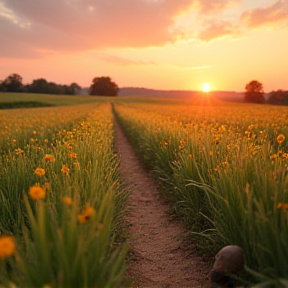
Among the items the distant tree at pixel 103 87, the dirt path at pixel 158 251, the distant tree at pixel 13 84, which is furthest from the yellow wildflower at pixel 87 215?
the distant tree at pixel 103 87

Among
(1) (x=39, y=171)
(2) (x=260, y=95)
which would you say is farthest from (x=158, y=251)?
(2) (x=260, y=95)

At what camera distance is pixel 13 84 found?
9625 cm

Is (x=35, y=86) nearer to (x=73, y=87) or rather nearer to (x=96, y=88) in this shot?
(x=73, y=87)

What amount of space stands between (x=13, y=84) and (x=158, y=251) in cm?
10316

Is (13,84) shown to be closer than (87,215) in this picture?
No

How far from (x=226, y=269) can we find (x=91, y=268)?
110 centimetres

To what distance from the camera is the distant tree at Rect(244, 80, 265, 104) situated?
89.4 meters

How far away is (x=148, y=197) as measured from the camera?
5828 millimetres

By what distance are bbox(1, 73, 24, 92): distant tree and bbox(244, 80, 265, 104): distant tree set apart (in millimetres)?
70555

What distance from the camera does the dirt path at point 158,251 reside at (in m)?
3.07

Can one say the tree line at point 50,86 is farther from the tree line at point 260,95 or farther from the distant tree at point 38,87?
the tree line at point 260,95

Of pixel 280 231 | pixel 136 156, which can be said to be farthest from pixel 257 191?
pixel 136 156

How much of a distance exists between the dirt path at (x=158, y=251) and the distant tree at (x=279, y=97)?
81.2 m

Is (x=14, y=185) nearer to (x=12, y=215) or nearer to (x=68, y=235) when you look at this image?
(x=12, y=215)
